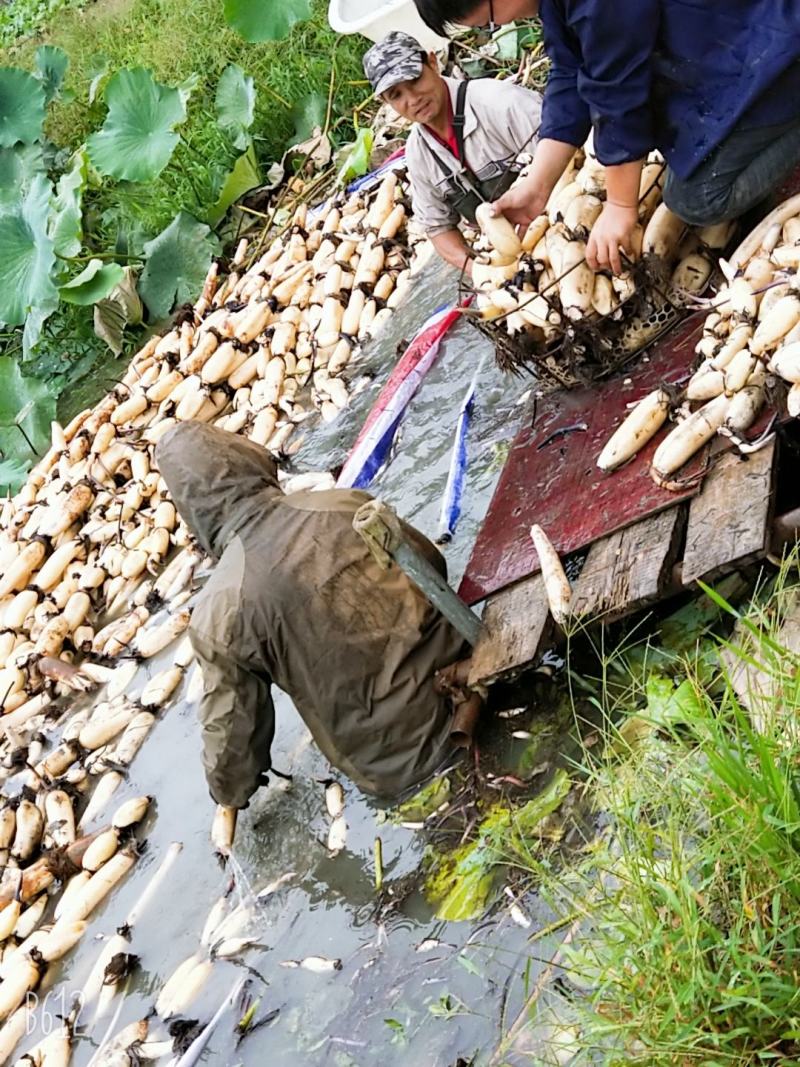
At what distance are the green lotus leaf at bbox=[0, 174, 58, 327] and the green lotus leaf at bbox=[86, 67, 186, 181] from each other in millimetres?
591

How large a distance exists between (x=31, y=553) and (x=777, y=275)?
17.6 ft

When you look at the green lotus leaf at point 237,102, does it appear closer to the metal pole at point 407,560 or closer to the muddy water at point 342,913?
the muddy water at point 342,913

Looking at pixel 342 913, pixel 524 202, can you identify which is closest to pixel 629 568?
pixel 342 913

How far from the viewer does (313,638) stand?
12.8 feet

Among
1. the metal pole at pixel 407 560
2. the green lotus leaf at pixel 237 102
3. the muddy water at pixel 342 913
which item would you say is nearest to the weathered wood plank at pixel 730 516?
the metal pole at pixel 407 560

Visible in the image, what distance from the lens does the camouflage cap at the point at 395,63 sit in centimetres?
480

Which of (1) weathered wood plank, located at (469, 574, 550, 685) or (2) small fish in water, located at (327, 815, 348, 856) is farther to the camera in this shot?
(2) small fish in water, located at (327, 815, 348, 856)

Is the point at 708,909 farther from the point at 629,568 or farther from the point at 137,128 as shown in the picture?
the point at 137,128

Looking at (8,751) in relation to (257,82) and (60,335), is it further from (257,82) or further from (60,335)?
(257,82)

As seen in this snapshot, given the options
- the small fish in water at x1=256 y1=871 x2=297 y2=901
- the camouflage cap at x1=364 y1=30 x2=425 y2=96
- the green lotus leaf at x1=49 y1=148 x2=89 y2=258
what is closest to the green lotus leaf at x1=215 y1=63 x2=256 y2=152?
the green lotus leaf at x1=49 y1=148 x2=89 y2=258

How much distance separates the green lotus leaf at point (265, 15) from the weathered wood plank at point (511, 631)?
19.8ft

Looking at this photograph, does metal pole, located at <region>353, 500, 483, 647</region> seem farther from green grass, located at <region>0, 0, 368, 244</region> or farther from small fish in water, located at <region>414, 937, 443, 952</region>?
green grass, located at <region>0, 0, 368, 244</region>

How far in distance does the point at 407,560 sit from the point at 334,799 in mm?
1138

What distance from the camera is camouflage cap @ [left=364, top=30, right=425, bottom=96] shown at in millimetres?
4805
